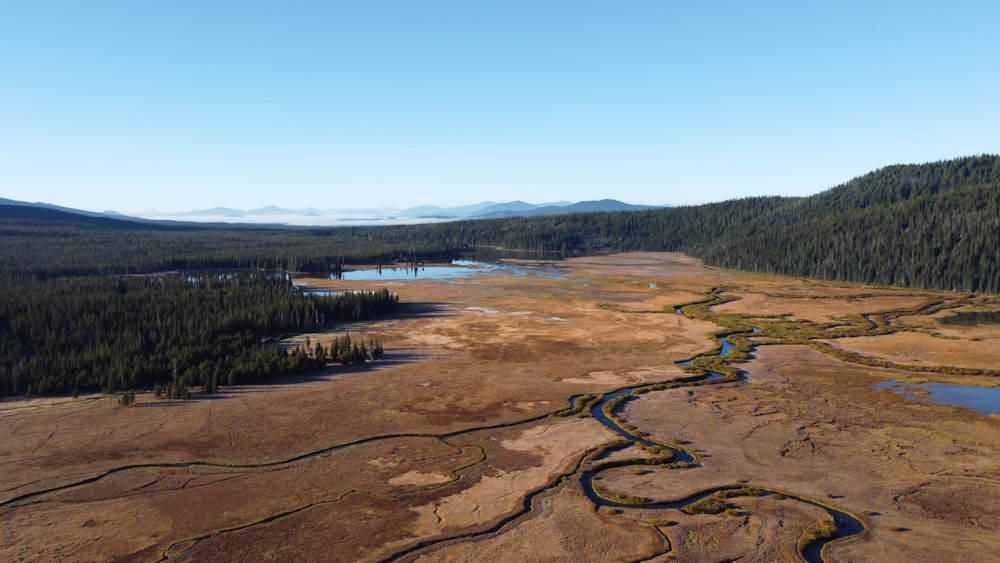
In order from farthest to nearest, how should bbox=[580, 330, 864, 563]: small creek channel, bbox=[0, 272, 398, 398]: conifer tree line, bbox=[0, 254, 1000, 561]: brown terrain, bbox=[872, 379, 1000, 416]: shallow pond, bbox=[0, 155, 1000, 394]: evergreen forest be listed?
bbox=[0, 155, 1000, 394]: evergreen forest < bbox=[0, 272, 398, 398]: conifer tree line < bbox=[872, 379, 1000, 416]: shallow pond < bbox=[0, 254, 1000, 561]: brown terrain < bbox=[580, 330, 864, 563]: small creek channel

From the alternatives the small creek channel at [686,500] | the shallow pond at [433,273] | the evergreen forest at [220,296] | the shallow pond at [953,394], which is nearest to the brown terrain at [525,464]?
the small creek channel at [686,500]

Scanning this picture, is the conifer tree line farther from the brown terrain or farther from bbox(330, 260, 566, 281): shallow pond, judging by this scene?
bbox(330, 260, 566, 281): shallow pond

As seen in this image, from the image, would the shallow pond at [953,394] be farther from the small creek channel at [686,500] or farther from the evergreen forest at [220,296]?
the evergreen forest at [220,296]

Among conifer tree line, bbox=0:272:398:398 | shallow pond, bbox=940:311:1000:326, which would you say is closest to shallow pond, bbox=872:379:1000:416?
shallow pond, bbox=940:311:1000:326

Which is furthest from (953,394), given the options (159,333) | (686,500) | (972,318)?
(159,333)

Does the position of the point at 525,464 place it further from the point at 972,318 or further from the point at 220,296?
the point at 972,318

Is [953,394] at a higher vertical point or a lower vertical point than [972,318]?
lower
